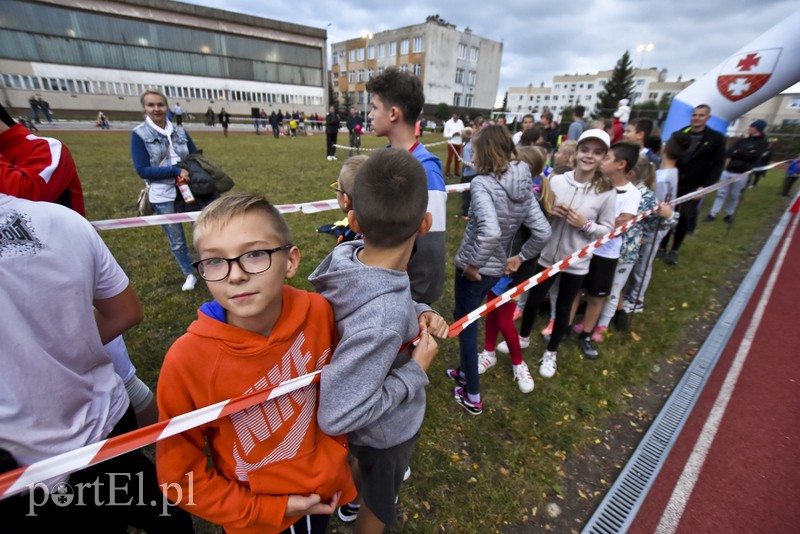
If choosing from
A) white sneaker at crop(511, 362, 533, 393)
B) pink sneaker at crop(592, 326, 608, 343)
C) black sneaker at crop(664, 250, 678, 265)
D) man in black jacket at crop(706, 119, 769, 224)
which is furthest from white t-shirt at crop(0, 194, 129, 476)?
man in black jacket at crop(706, 119, 769, 224)

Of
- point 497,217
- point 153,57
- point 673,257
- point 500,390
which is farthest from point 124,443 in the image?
point 153,57

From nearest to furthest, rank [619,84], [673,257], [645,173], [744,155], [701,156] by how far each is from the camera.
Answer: [645,173], [701,156], [673,257], [744,155], [619,84]

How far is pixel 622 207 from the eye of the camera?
357 centimetres

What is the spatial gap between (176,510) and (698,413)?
4097 mm

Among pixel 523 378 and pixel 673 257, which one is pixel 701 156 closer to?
pixel 673 257

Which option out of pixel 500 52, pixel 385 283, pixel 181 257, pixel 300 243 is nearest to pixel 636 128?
pixel 300 243

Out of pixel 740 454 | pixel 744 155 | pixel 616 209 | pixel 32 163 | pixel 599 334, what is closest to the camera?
pixel 32 163

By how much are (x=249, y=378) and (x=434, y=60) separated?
213 ft

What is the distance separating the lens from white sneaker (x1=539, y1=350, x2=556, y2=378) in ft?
12.0

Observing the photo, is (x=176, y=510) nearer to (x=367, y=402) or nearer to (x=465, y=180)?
(x=367, y=402)

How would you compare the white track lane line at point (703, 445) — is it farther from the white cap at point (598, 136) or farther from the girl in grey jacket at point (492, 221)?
the white cap at point (598, 136)

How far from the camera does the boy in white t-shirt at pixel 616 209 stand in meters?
3.41

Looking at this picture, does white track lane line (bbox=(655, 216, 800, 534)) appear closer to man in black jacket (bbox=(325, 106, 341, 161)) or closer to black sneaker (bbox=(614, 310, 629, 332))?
black sneaker (bbox=(614, 310, 629, 332))

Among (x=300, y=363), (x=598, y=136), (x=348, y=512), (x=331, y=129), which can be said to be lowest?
(x=348, y=512)
